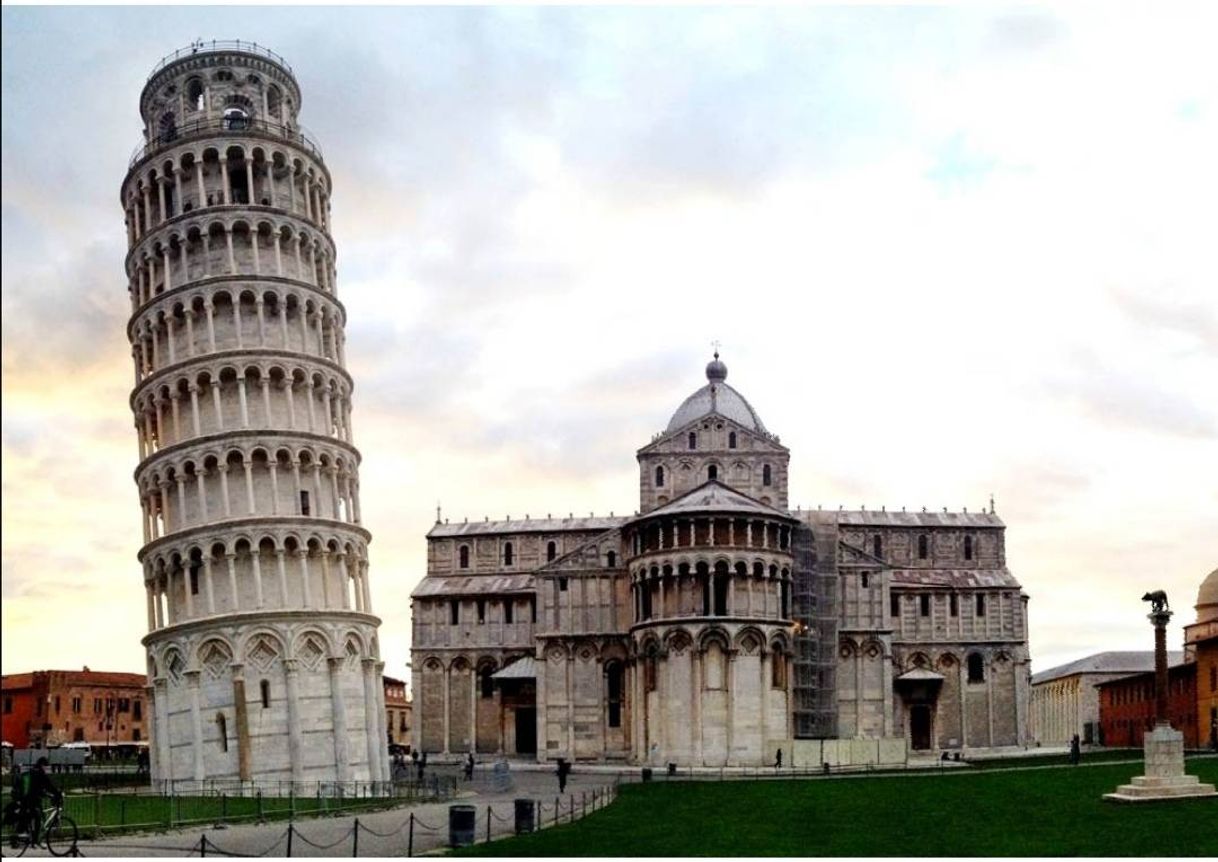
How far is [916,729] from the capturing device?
295 feet

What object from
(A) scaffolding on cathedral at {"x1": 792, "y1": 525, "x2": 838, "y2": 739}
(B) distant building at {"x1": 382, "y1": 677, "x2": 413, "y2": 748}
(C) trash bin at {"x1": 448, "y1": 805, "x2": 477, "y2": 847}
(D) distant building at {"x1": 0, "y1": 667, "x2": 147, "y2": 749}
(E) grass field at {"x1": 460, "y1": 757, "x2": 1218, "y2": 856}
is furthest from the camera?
(B) distant building at {"x1": 382, "y1": 677, "x2": 413, "y2": 748}

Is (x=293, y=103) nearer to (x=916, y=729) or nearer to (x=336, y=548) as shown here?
(x=336, y=548)

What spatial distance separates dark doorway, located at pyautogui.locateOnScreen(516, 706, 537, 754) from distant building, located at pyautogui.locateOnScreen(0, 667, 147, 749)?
132 ft

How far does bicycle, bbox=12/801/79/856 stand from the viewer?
1175 inches

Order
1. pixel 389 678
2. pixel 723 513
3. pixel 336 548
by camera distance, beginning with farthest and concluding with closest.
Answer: pixel 389 678, pixel 723 513, pixel 336 548

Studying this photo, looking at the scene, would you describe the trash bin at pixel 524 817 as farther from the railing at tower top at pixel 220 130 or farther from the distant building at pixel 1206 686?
the distant building at pixel 1206 686

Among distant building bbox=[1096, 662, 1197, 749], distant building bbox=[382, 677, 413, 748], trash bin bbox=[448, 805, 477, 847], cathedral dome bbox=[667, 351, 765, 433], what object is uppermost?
cathedral dome bbox=[667, 351, 765, 433]

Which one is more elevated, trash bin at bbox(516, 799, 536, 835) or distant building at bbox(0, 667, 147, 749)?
trash bin at bbox(516, 799, 536, 835)

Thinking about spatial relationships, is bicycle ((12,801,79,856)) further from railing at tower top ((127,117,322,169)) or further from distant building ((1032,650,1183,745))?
distant building ((1032,650,1183,745))

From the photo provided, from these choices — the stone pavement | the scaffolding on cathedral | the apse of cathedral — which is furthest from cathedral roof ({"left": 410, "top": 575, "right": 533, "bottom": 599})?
the stone pavement

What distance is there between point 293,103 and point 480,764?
4114 centimetres

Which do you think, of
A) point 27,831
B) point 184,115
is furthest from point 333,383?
point 27,831

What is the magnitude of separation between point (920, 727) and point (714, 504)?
25039 millimetres

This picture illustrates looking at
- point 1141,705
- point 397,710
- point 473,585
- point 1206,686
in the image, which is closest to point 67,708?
point 473,585
